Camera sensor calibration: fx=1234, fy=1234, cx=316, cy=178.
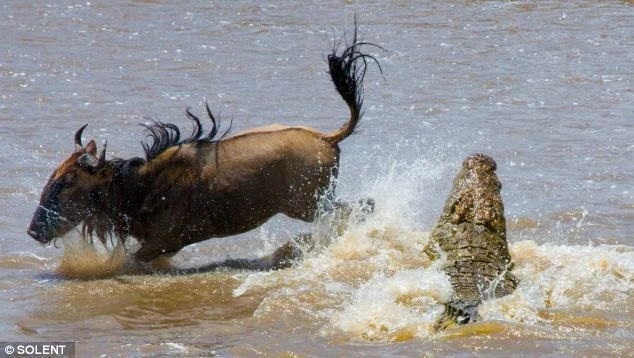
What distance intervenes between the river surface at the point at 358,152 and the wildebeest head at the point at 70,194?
19 centimetres

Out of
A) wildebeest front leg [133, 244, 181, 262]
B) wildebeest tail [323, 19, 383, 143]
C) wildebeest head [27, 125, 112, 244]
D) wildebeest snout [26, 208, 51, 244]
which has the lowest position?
wildebeest front leg [133, 244, 181, 262]

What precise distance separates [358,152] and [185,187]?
9.04 feet

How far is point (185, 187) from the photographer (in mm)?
7613

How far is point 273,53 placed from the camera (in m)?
14.4

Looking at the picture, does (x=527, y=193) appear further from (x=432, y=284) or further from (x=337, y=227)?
(x=432, y=284)

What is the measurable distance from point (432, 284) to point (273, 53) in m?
8.45

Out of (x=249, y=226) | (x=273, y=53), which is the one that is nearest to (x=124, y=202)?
(x=249, y=226)

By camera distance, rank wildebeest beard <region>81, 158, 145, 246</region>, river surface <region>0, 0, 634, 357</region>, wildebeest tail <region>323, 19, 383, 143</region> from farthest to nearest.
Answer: wildebeest tail <region>323, 19, 383, 143</region> → wildebeest beard <region>81, 158, 145, 246</region> → river surface <region>0, 0, 634, 357</region>

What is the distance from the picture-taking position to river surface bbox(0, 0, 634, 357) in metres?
6.18

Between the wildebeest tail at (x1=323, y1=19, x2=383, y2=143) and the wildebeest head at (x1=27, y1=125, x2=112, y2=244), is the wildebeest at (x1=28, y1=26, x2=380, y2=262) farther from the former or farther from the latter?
the wildebeest tail at (x1=323, y1=19, x2=383, y2=143)

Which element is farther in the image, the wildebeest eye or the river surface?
the wildebeest eye

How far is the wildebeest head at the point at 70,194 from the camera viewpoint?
7.56m

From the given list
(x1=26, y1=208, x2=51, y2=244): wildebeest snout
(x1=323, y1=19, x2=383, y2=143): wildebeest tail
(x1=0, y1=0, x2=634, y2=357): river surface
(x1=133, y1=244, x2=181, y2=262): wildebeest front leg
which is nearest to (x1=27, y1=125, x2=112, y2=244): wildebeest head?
(x1=26, y1=208, x2=51, y2=244): wildebeest snout

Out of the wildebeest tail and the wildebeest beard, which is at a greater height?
the wildebeest tail
